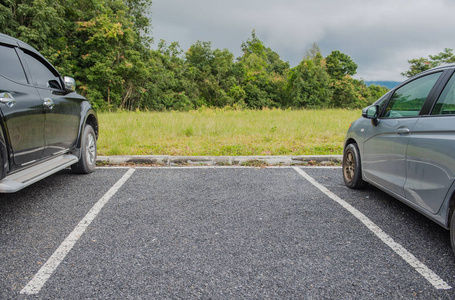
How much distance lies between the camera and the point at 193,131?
9.21m

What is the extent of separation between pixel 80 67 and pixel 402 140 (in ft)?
98.6

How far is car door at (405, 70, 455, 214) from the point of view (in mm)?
2561

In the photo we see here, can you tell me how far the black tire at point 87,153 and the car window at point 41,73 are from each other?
982 mm

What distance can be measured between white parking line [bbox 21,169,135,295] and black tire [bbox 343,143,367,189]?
11.5 feet

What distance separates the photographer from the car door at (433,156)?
101 inches

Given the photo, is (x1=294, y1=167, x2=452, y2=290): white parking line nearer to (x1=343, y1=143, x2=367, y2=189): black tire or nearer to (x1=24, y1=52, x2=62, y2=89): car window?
(x1=343, y1=143, x2=367, y2=189): black tire

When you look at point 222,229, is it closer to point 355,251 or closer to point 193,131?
point 355,251

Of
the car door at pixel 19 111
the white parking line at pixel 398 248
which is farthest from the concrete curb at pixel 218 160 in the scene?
the car door at pixel 19 111

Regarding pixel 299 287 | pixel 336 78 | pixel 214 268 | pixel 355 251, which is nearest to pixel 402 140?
pixel 355 251

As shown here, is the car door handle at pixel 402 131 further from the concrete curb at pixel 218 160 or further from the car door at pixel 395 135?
the concrete curb at pixel 218 160

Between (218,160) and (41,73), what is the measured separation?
3498mm

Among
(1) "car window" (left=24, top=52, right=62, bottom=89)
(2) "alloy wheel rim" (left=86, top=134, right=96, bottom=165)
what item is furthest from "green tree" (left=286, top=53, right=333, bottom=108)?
(1) "car window" (left=24, top=52, right=62, bottom=89)

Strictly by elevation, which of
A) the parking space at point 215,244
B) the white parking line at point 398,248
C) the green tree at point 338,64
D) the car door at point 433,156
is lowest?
the parking space at point 215,244

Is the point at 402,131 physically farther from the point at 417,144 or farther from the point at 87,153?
the point at 87,153
